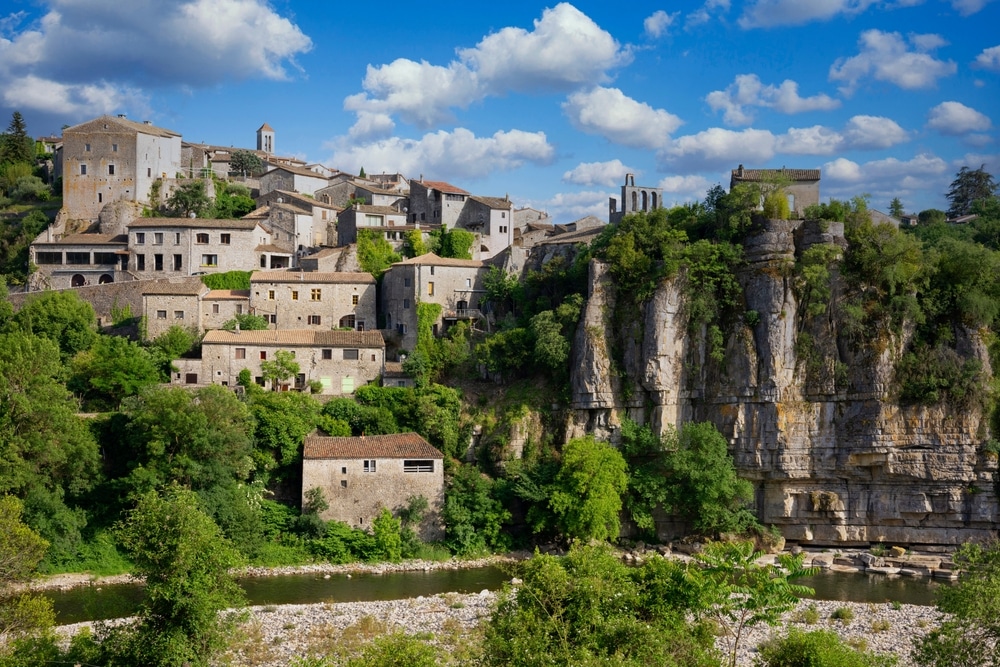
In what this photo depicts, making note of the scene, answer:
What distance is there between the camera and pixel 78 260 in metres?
60.2

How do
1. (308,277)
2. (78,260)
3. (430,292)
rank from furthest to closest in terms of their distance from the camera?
(78,260), (308,277), (430,292)

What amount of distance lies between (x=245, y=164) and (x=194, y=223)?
98.3ft

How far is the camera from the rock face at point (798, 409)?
4244 centimetres

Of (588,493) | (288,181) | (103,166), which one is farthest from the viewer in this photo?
(288,181)

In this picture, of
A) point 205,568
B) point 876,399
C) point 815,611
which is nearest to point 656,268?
point 876,399

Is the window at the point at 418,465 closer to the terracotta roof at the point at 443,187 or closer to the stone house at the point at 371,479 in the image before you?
the stone house at the point at 371,479

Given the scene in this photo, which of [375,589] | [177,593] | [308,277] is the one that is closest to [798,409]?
[375,589]

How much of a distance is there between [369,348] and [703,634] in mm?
27975

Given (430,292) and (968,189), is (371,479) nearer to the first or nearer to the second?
(430,292)

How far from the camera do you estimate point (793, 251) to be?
4512cm

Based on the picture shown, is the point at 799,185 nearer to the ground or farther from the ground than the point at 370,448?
farther from the ground

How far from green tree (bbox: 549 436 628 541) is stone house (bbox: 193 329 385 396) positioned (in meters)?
12.3

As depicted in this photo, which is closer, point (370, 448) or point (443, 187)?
point (370, 448)

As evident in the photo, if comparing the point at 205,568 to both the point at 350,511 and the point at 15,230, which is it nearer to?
the point at 350,511
